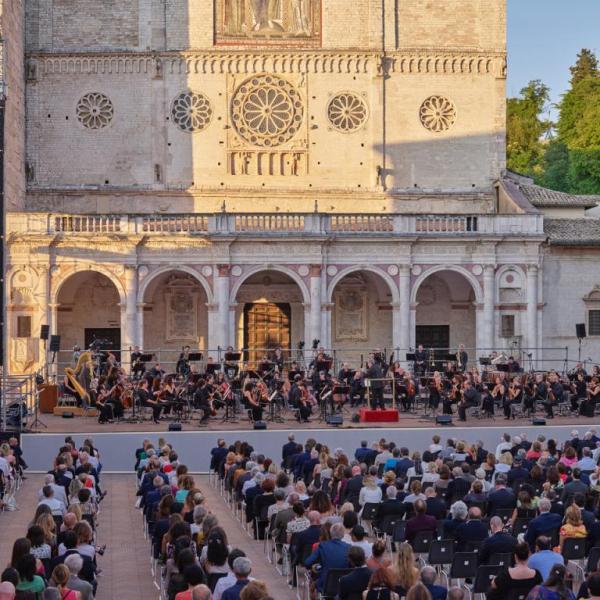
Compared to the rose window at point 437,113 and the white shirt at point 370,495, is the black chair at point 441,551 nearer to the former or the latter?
the white shirt at point 370,495

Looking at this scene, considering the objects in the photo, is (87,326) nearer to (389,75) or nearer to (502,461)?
(389,75)

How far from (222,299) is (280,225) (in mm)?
3343

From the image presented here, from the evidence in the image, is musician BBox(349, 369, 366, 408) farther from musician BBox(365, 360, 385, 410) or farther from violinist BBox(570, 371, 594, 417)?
violinist BBox(570, 371, 594, 417)

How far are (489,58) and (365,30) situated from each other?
16.5 feet

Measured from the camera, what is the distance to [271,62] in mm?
49719

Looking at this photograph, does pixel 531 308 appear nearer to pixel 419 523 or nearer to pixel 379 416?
pixel 379 416

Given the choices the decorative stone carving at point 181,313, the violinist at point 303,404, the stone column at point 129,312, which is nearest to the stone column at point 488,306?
the decorative stone carving at point 181,313

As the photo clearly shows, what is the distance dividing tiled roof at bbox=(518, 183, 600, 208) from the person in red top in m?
33.6

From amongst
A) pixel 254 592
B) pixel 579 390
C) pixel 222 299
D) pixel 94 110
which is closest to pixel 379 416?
pixel 579 390

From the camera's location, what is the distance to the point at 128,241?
4403 centimetres

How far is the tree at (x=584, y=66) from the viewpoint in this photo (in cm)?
8556

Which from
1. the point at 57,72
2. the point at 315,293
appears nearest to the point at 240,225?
the point at 315,293

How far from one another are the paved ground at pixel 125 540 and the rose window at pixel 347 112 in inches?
905

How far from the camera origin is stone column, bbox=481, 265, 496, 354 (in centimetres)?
4503
